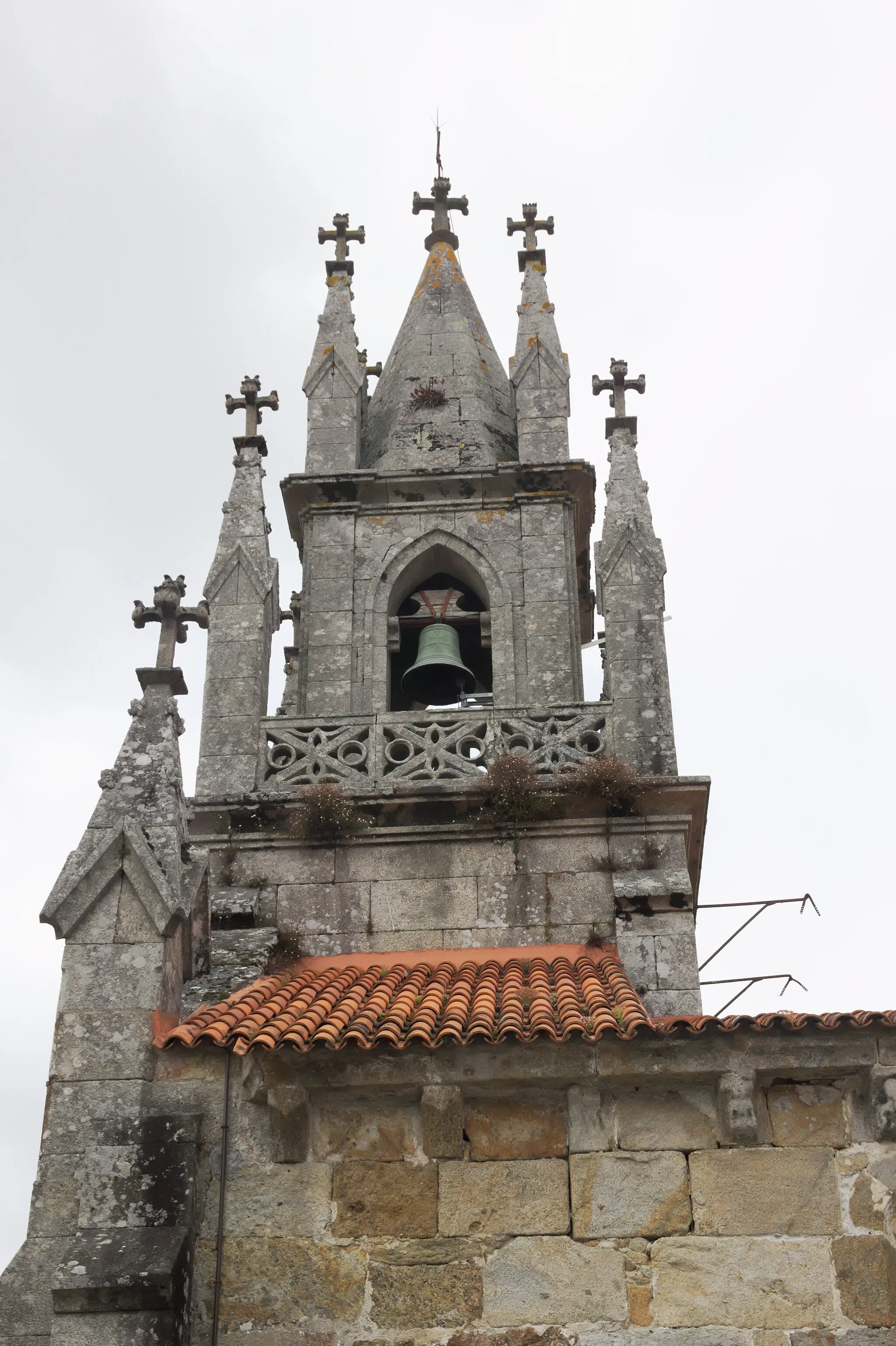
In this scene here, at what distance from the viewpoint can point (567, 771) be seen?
1172 centimetres

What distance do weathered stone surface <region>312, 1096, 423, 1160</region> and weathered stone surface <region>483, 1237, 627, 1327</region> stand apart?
713 millimetres

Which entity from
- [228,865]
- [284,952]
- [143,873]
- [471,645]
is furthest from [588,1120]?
[471,645]

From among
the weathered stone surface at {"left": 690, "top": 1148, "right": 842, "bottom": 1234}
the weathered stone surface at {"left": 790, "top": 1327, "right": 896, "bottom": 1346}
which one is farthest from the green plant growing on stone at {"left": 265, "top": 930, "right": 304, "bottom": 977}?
the weathered stone surface at {"left": 790, "top": 1327, "right": 896, "bottom": 1346}

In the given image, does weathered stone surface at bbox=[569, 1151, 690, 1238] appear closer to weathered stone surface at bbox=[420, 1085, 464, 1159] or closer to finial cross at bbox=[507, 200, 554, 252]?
weathered stone surface at bbox=[420, 1085, 464, 1159]

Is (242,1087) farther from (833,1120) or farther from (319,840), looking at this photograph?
(319,840)

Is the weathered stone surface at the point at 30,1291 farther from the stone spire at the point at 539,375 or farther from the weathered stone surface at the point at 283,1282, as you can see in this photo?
the stone spire at the point at 539,375

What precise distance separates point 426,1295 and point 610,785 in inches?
186

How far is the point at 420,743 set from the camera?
39.6 ft

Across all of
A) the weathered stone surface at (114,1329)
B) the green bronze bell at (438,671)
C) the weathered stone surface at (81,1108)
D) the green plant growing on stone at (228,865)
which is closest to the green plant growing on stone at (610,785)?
the green bronze bell at (438,671)

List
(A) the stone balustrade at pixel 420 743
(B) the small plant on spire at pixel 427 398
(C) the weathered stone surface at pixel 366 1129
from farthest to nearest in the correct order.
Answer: (B) the small plant on spire at pixel 427 398, (A) the stone balustrade at pixel 420 743, (C) the weathered stone surface at pixel 366 1129

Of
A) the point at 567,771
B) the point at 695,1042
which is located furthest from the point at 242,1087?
the point at 567,771

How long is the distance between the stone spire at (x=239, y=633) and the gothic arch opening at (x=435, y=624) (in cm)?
113

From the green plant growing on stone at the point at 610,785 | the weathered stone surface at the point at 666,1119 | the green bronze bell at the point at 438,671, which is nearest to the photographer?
the weathered stone surface at the point at 666,1119

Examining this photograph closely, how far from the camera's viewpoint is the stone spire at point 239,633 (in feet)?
39.9
